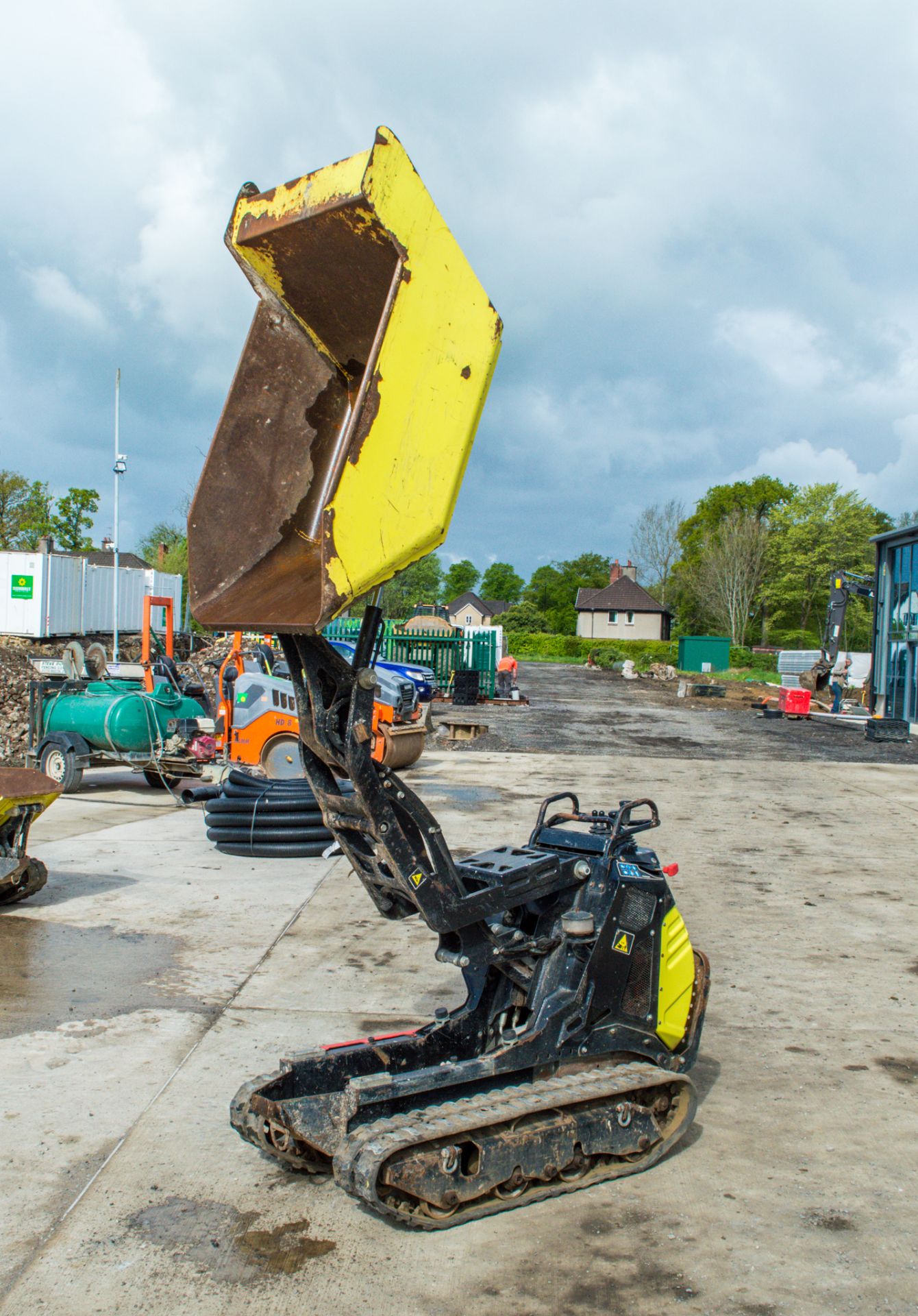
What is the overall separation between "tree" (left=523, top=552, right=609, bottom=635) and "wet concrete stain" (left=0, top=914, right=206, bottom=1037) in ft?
298

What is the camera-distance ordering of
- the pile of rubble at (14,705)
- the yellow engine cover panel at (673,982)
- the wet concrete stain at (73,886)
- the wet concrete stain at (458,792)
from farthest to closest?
the pile of rubble at (14,705) → the wet concrete stain at (458,792) → the wet concrete stain at (73,886) → the yellow engine cover panel at (673,982)

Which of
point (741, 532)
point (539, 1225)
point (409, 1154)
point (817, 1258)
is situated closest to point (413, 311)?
point (409, 1154)

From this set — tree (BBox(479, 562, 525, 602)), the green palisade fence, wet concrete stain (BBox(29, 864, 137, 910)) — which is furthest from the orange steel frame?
tree (BBox(479, 562, 525, 602))

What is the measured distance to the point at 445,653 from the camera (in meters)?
29.3

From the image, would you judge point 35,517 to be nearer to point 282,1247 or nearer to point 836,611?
point 836,611

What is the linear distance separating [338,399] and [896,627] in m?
27.5

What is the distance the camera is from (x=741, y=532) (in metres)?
72.9

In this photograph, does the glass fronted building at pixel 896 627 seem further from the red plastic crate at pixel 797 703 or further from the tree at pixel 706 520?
the tree at pixel 706 520

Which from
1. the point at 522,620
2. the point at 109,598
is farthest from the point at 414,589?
the point at 109,598

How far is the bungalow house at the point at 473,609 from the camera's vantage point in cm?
10881

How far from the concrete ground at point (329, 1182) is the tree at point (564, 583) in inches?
3532

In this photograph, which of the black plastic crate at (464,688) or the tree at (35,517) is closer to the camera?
the black plastic crate at (464,688)

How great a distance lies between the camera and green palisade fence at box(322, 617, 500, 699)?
28.4 meters

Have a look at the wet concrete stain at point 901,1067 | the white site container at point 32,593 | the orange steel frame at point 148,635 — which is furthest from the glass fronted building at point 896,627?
the wet concrete stain at point 901,1067
